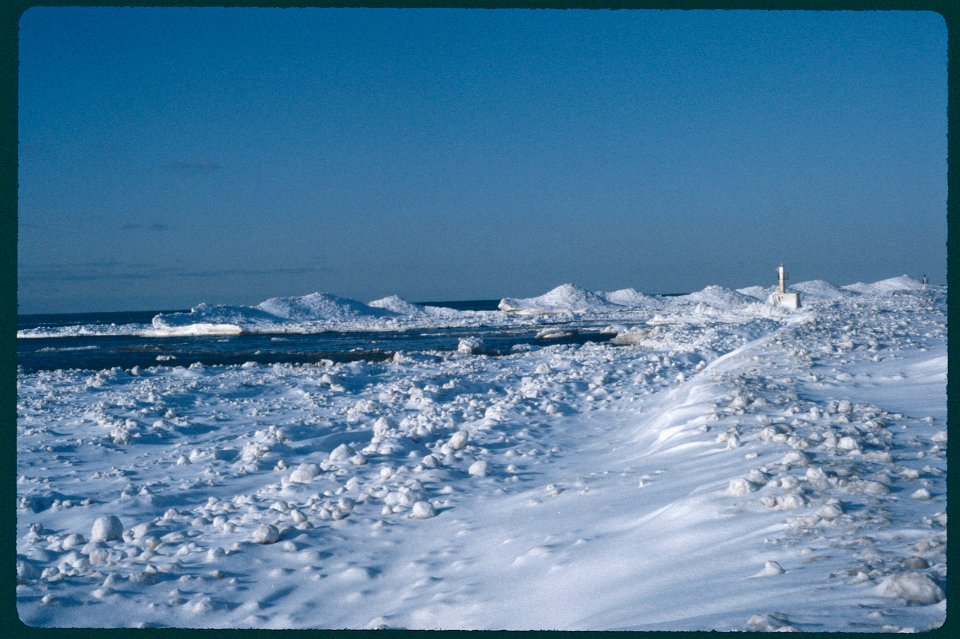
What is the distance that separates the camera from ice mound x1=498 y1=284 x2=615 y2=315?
58.6m

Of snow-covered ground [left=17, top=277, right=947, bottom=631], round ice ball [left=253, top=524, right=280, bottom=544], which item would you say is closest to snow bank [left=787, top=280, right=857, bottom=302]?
snow-covered ground [left=17, top=277, right=947, bottom=631]

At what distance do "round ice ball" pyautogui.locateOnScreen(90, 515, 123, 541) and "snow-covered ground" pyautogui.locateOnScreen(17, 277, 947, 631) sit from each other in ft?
0.10

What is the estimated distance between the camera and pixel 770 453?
499 cm

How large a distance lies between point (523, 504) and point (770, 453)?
1.84 meters

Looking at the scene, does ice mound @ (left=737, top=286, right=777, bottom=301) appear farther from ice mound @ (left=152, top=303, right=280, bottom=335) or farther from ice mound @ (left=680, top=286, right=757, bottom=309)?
ice mound @ (left=152, top=303, right=280, bottom=335)

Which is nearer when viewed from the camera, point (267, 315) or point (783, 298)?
point (783, 298)

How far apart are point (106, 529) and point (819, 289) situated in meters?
54.7

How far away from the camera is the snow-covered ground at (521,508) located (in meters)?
3.21

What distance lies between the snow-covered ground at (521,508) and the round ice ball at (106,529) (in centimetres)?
3

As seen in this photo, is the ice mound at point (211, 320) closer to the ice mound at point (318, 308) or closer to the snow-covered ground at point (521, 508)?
the ice mound at point (318, 308)

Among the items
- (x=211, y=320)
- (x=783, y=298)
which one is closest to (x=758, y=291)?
(x=783, y=298)

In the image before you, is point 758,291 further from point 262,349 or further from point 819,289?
point 262,349

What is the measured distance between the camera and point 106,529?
498 centimetres

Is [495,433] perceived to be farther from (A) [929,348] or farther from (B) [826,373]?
(A) [929,348]
